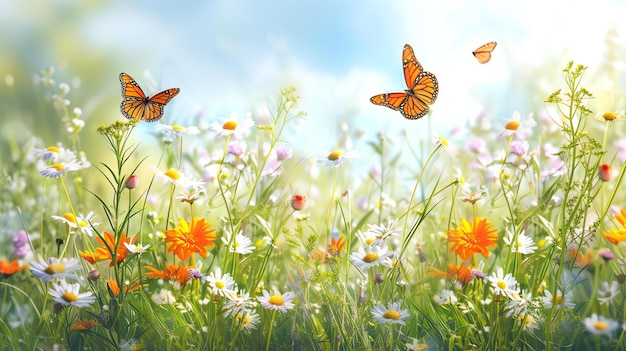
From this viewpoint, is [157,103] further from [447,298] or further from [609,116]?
[609,116]

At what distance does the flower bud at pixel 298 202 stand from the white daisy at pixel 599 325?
62cm

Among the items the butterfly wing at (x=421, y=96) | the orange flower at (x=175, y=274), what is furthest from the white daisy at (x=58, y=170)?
the butterfly wing at (x=421, y=96)

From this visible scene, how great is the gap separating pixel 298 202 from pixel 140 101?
0.45 metres

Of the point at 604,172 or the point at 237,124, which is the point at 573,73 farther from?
the point at 237,124

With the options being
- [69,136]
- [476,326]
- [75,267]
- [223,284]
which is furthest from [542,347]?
[69,136]

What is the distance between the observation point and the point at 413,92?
1566mm

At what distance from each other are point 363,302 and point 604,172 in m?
0.56

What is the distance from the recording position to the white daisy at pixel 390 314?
1385 millimetres

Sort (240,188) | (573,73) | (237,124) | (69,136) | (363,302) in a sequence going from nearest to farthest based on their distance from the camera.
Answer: (573,73) → (363,302) → (237,124) → (240,188) → (69,136)

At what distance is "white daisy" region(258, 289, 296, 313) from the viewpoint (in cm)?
142

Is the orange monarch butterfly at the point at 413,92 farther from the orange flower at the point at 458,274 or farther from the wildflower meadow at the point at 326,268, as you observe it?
the orange flower at the point at 458,274

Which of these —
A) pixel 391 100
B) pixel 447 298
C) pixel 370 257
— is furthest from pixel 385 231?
pixel 391 100

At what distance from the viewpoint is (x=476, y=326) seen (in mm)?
1450

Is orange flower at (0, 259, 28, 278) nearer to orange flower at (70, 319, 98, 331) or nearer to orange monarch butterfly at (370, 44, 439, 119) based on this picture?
orange flower at (70, 319, 98, 331)
